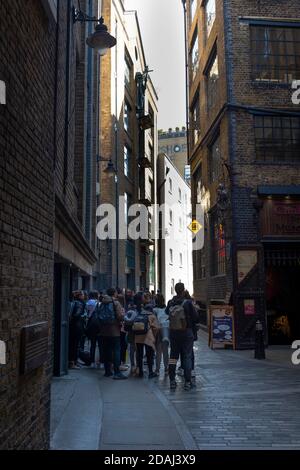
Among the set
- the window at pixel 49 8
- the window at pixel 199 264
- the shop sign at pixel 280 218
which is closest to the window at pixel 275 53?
the shop sign at pixel 280 218

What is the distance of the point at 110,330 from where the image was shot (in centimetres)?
1058

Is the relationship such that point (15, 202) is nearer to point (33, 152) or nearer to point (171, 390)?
point (33, 152)

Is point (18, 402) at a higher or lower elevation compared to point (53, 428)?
higher

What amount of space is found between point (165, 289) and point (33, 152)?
1424 inches

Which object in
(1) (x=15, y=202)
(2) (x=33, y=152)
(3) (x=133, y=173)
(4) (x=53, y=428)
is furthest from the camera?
(3) (x=133, y=173)

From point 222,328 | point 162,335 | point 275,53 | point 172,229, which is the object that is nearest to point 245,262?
point 222,328

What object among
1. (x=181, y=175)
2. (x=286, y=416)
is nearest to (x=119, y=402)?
(x=286, y=416)

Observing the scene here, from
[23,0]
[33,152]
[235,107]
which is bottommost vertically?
[33,152]

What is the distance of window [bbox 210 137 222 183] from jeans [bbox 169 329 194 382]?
10.8m

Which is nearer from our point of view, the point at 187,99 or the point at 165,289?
the point at 187,99

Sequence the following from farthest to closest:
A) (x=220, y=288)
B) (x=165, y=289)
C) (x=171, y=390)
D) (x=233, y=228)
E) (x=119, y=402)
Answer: (x=165, y=289), (x=220, y=288), (x=233, y=228), (x=171, y=390), (x=119, y=402)

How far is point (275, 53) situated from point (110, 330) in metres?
12.4

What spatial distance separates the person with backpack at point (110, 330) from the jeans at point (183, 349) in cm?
133

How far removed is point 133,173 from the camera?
107 feet
